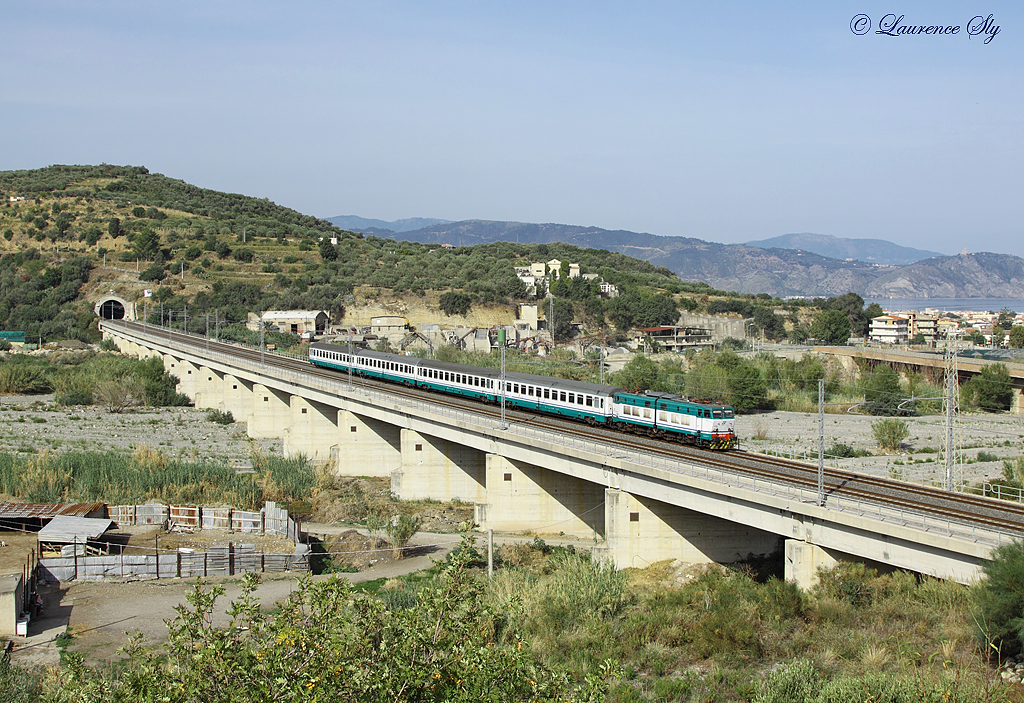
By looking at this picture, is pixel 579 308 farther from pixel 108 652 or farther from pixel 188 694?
pixel 188 694

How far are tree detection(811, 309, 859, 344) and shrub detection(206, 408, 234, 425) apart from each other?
84.5 metres

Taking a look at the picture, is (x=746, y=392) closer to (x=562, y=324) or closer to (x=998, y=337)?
(x=562, y=324)

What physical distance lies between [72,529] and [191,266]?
10671 cm

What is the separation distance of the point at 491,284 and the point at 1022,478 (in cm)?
9559

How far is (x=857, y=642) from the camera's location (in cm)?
1889

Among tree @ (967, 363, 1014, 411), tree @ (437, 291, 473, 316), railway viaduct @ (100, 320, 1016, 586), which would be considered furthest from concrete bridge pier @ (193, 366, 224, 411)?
tree @ (967, 363, 1014, 411)

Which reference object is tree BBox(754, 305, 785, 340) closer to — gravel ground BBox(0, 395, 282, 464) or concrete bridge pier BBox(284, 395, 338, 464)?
gravel ground BBox(0, 395, 282, 464)

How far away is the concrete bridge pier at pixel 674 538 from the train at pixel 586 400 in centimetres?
517

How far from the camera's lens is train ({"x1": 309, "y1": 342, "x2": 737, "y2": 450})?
31.9 metres

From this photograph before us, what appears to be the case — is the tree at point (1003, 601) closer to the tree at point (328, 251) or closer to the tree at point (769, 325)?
the tree at point (769, 325)

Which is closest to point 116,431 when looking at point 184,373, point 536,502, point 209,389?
point 209,389

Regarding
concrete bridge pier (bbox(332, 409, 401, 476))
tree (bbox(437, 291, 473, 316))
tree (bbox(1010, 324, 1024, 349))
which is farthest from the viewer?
tree (bbox(1010, 324, 1024, 349))

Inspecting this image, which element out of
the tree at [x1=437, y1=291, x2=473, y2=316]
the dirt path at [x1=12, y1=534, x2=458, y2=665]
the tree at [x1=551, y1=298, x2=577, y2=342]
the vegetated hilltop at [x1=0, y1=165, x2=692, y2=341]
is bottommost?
the dirt path at [x1=12, y1=534, x2=458, y2=665]

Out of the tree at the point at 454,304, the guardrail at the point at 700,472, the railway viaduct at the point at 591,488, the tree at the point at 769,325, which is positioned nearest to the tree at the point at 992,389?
the railway viaduct at the point at 591,488
